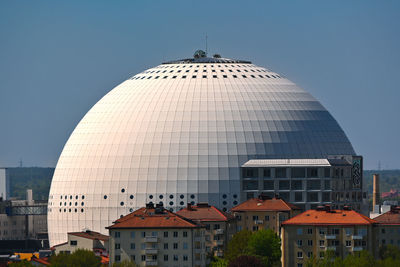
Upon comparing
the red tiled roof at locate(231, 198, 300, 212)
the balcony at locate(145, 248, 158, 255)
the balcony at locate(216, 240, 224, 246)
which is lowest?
the balcony at locate(145, 248, 158, 255)

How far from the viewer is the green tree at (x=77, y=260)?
128m

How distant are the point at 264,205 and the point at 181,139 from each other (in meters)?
18.5

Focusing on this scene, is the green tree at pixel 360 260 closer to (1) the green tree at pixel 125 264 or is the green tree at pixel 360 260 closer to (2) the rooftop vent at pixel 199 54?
(1) the green tree at pixel 125 264

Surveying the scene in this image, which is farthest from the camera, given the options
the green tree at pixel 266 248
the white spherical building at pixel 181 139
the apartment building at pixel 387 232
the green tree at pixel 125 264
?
the white spherical building at pixel 181 139

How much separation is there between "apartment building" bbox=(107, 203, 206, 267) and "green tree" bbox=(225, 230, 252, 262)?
3918mm

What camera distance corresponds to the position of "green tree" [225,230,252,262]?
432ft

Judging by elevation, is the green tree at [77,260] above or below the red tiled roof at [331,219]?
below

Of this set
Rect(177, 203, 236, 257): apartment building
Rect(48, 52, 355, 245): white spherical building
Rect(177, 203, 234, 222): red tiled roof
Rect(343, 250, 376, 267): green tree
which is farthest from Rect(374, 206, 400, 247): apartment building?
Rect(48, 52, 355, 245): white spherical building

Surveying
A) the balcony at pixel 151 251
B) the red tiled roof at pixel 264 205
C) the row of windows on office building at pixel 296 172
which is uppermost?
the row of windows on office building at pixel 296 172

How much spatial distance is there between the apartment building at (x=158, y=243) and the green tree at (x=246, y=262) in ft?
16.3

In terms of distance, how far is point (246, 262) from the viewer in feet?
403

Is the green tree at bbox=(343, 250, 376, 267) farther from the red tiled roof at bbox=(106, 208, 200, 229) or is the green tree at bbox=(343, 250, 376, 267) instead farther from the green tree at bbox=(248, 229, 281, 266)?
the red tiled roof at bbox=(106, 208, 200, 229)

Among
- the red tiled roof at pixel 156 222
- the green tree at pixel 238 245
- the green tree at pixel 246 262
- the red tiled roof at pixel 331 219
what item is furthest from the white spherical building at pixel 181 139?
the green tree at pixel 246 262

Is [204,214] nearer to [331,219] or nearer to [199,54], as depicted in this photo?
[331,219]
